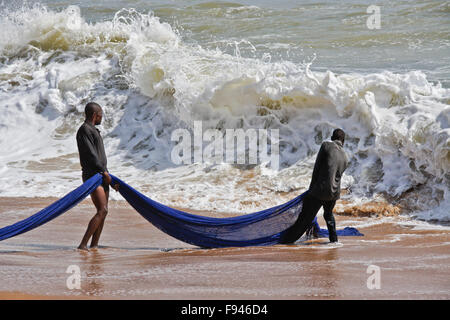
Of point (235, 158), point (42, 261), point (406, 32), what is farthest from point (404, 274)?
point (406, 32)

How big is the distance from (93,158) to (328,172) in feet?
7.60

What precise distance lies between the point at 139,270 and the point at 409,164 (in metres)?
5.23

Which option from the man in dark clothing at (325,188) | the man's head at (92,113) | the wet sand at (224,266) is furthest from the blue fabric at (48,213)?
the man in dark clothing at (325,188)

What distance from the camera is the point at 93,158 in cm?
647

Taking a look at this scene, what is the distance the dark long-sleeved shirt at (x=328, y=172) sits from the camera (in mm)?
6543

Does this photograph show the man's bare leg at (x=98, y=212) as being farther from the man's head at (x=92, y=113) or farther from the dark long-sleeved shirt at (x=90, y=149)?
the man's head at (x=92, y=113)

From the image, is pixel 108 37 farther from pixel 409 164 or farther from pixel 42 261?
pixel 42 261

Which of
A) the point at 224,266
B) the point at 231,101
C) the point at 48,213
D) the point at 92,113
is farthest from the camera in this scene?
the point at 231,101

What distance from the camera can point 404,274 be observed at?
5125 millimetres

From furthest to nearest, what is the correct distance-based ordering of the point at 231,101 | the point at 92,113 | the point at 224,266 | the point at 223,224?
the point at 231,101, the point at 223,224, the point at 92,113, the point at 224,266

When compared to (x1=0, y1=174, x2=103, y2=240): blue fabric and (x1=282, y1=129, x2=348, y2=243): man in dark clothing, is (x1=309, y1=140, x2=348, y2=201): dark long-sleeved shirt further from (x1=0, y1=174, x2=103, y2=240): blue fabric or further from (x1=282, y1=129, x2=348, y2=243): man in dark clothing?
(x1=0, y1=174, x2=103, y2=240): blue fabric

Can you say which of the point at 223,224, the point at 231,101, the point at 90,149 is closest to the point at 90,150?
the point at 90,149

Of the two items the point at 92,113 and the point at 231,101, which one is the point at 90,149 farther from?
the point at 231,101

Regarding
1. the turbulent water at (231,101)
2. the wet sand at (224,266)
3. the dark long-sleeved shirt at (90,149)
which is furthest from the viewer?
the turbulent water at (231,101)
